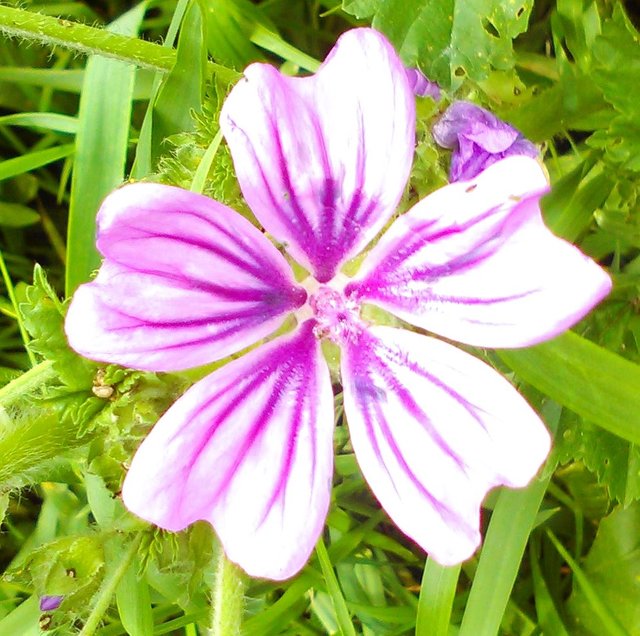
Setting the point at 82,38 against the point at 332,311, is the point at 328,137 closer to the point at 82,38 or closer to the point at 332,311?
the point at 332,311

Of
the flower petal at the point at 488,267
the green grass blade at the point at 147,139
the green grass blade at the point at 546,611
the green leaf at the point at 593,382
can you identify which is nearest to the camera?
the flower petal at the point at 488,267

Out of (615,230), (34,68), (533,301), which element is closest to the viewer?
(533,301)

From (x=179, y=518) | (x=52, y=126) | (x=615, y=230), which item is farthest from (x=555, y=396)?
(x=52, y=126)

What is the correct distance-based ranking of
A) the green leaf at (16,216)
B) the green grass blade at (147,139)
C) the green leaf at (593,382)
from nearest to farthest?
the green leaf at (593,382)
the green grass blade at (147,139)
the green leaf at (16,216)

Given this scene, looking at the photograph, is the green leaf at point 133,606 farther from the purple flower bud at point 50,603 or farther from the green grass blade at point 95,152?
the green grass blade at point 95,152

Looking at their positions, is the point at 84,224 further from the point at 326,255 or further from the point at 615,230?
the point at 615,230

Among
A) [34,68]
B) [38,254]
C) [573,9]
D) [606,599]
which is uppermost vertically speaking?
[573,9]

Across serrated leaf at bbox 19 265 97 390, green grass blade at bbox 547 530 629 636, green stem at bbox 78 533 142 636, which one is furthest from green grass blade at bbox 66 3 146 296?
green grass blade at bbox 547 530 629 636

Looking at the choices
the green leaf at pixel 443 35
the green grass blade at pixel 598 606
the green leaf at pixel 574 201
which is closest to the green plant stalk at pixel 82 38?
the green leaf at pixel 443 35

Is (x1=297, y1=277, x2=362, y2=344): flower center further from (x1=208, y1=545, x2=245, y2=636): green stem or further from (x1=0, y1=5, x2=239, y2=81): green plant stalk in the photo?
(x1=0, y1=5, x2=239, y2=81): green plant stalk
